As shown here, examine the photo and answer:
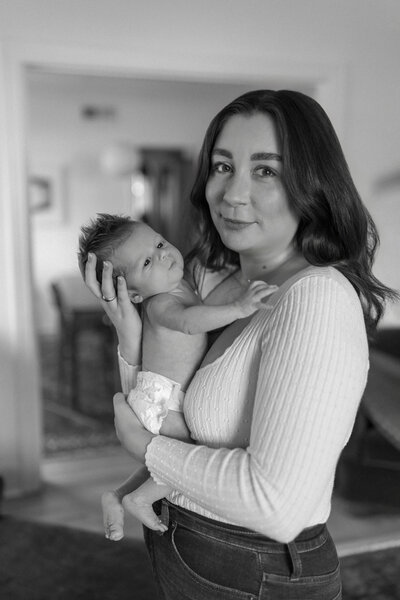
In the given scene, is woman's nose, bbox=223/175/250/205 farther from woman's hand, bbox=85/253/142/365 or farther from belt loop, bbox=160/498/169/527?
belt loop, bbox=160/498/169/527

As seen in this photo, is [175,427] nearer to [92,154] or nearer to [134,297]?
[134,297]

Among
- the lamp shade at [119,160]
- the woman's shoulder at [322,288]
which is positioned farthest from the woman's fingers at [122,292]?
the lamp shade at [119,160]

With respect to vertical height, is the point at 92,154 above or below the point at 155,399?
above

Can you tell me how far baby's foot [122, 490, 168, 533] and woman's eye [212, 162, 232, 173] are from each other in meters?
0.61

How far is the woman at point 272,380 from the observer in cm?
83

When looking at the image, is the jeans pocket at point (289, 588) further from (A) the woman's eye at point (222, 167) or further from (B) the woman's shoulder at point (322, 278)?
(A) the woman's eye at point (222, 167)

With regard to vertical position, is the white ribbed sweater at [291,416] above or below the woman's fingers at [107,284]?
below

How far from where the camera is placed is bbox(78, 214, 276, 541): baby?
1.08 m

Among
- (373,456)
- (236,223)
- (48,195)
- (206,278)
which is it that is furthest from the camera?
(48,195)

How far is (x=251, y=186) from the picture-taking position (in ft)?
3.39

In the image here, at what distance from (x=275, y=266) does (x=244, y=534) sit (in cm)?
48

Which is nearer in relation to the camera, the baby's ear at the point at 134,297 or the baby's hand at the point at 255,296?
the baby's hand at the point at 255,296

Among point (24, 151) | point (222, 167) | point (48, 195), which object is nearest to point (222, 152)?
point (222, 167)

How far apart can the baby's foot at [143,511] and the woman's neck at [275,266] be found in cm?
46
